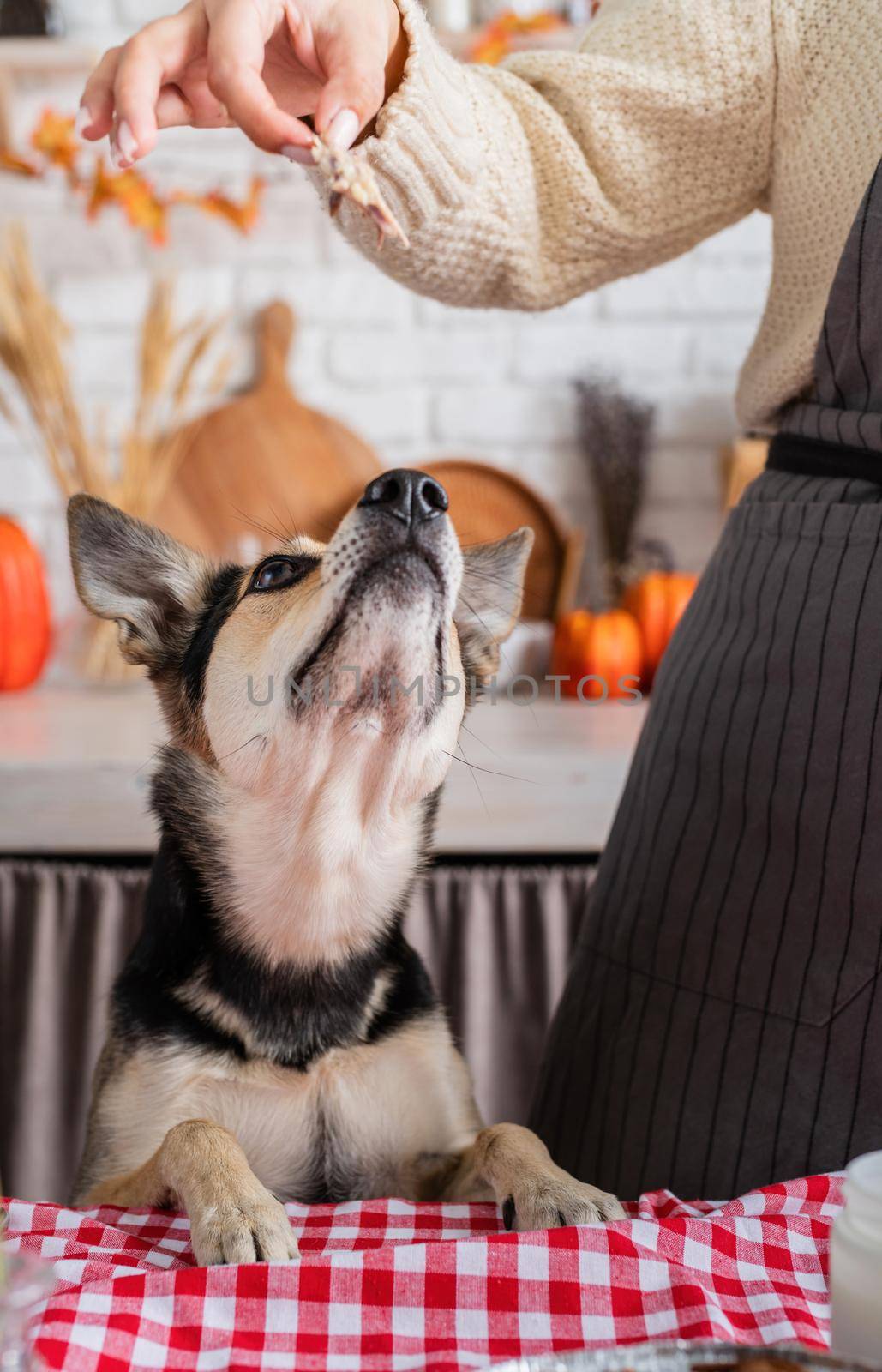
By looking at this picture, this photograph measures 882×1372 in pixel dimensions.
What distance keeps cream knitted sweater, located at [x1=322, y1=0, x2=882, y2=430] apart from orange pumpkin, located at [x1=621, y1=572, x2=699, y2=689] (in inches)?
53.5

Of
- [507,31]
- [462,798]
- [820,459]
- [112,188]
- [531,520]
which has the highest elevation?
[507,31]

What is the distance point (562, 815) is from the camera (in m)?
1.82

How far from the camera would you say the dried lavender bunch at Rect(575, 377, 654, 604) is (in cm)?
254

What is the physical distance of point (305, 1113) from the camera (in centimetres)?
88

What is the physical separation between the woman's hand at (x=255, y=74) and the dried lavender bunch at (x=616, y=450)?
1.78m

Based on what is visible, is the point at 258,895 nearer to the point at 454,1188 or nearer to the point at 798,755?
the point at 454,1188

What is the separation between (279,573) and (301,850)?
22 cm

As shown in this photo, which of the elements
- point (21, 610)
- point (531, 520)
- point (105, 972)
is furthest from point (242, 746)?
point (531, 520)

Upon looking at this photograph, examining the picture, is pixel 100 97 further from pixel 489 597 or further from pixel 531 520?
pixel 531 520

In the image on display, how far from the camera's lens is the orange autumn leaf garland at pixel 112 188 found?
92.0 inches

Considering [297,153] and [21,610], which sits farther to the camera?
[21,610]

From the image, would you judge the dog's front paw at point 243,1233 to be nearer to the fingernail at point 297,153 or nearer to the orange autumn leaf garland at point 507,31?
the fingernail at point 297,153

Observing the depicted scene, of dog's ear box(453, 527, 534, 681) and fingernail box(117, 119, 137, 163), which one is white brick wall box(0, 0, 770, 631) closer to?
dog's ear box(453, 527, 534, 681)

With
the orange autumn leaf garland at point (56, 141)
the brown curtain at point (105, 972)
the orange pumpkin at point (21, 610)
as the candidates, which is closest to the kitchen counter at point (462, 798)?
the brown curtain at point (105, 972)
